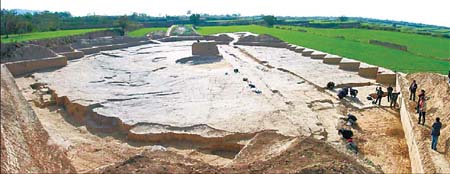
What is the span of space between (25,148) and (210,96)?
28.1ft

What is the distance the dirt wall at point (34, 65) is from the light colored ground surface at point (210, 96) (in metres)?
0.68

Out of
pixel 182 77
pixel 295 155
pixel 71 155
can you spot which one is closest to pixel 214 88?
pixel 182 77

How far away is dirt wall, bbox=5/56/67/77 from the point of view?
21156 millimetres

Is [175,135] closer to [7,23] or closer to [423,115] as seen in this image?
[7,23]

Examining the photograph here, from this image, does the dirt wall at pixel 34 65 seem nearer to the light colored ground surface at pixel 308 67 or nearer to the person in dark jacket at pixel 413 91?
the light colored ground surface at pixel 308 67

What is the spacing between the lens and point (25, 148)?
26.4 ft

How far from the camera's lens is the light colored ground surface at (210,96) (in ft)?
39.0

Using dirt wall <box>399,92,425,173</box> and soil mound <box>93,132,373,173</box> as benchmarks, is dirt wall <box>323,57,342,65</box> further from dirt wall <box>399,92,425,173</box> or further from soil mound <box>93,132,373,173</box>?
soil mound <box>93,132,373,173</box>

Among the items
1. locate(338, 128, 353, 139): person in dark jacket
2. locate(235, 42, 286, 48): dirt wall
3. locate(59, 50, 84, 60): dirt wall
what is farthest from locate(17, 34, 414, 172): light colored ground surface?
locate(235, 42, 286, 48): dirt wall

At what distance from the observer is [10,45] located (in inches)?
281

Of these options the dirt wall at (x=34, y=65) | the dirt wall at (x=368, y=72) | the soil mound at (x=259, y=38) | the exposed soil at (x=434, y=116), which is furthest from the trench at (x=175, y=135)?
the soil mound at (x=259, y=38)

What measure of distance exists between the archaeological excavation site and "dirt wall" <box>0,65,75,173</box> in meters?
0.03

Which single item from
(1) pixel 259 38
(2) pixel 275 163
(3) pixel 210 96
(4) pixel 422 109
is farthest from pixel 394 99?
(1) pixel 259 38

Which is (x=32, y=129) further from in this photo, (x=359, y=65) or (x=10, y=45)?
(x=359, y=65)
